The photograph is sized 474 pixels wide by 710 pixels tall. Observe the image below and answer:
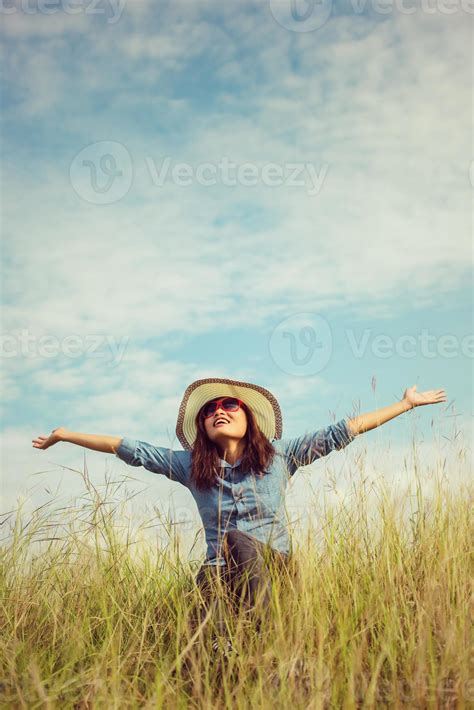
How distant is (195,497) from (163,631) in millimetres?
1118

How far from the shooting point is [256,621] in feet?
12.0

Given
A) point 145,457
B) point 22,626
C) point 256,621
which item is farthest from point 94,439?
point 256,621

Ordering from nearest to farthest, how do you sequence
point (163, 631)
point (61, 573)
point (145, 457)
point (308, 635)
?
1. point (308, 635)
2. point (163, 631)
3. point (61, 573)
4. point (145, 457)

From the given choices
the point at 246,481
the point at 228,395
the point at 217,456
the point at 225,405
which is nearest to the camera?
the point at 246,481

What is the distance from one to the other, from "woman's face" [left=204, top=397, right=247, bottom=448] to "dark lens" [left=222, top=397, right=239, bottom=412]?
0.03m

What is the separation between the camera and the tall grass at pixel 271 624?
3.06 m

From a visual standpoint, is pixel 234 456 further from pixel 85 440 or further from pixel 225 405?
pixel 85 440

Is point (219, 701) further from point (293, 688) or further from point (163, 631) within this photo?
point (163, 631)

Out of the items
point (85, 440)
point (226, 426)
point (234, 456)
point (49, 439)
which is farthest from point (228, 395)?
point (49, 439)

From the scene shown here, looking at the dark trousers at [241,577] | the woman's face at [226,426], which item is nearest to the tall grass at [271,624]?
the dark trousers at [241,577]

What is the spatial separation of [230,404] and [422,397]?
1.36m

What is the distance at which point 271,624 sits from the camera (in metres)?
3.67

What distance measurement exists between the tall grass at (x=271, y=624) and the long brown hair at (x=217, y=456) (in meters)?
0.55

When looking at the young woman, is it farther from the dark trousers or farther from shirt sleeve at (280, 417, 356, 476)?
the dark trousers
